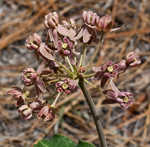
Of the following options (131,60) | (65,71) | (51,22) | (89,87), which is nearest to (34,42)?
(51,22)

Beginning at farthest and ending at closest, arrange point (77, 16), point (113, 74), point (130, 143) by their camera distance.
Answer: point (77, 16), point (130, 143), point (113, 74)

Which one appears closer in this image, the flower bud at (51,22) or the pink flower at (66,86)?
the pink flower at (66,86)

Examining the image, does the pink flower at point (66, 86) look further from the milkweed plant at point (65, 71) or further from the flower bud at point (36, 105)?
the flower bud at point (36, 105)

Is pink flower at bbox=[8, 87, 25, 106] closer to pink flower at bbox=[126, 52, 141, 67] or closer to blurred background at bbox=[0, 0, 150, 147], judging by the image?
pink flower at bbox=[126, 52, 141, 67]

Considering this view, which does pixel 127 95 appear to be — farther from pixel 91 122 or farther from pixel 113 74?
pixel 91 122

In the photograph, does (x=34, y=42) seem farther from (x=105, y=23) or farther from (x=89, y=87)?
(x=89, y=87)

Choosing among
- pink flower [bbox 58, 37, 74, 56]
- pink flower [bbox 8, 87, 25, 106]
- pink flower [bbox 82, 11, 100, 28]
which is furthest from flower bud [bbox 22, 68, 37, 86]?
pink flower [bbox 82, 11, 100, 28]

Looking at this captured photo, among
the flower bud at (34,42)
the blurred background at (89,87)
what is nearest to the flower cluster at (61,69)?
the flower bud at (34,42)

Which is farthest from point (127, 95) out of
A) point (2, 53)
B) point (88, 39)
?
point (2, 53)
